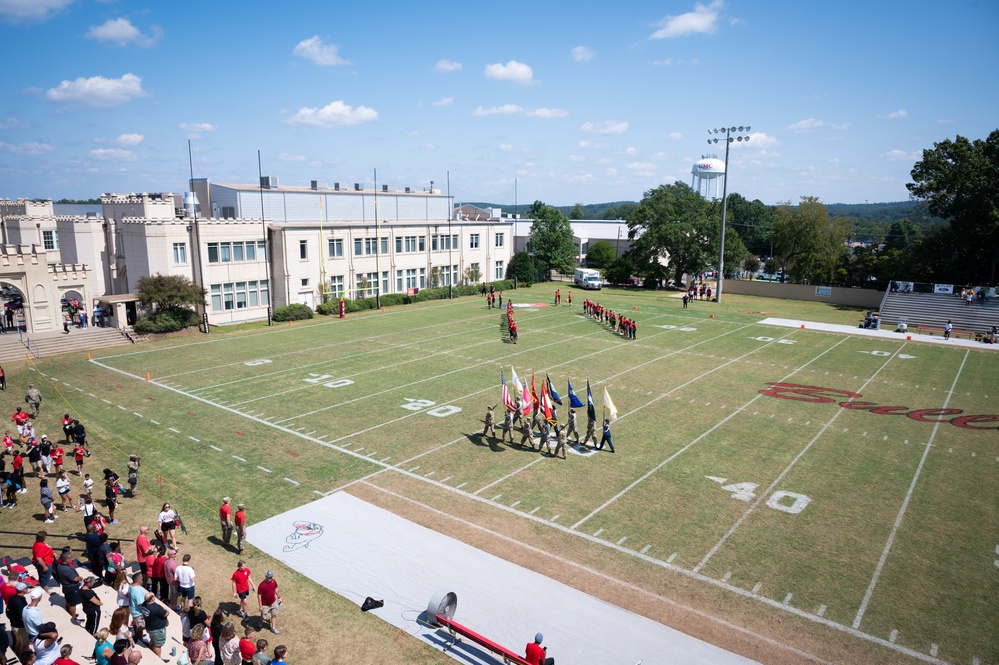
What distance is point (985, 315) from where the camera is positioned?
44.9 m

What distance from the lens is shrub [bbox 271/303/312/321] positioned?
143 ft

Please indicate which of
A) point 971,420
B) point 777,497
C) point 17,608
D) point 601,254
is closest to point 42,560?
point 17,608

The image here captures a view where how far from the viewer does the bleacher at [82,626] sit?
10672mm

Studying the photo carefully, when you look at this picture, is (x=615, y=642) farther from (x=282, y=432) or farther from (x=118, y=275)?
(x=118, y=275)

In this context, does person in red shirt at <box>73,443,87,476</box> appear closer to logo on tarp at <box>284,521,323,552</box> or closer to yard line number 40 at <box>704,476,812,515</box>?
logo on tarp at <box>284,521,323,552</box>

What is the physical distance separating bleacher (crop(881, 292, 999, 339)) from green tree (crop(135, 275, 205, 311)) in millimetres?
45902

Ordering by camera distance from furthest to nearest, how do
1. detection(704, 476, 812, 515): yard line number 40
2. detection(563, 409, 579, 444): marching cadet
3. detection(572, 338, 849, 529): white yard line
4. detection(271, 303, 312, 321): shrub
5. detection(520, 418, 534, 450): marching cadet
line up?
detection(271, 303, 312, 321): shrub
detection(520, 418, 534, 450): marching cadet
detection(563, 409, 579, 444): marching cadet
detection(704, 476, 812, 515): yard line number 40
detection(572, 338, 849, 529): white yard line

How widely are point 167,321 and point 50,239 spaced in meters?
20.4

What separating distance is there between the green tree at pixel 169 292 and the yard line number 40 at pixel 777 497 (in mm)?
31978

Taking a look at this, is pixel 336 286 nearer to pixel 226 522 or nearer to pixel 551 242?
pixel 551 242

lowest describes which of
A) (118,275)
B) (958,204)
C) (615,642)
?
(615,642)

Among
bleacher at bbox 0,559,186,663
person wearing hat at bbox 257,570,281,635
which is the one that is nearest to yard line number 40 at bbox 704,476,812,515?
person wearing hat at bbox 257,570,281,635

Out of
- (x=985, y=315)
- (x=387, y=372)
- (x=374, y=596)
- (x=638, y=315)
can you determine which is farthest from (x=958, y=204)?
(x=374, y=596)

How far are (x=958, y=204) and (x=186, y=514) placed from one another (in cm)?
5832
